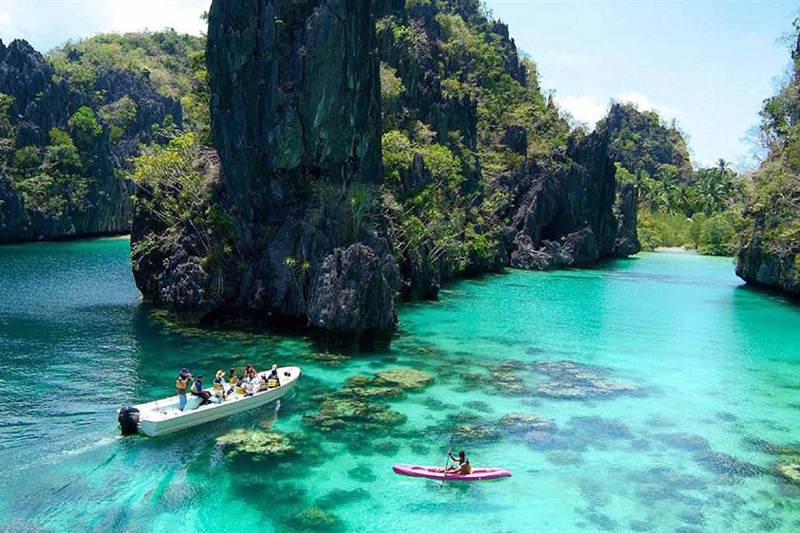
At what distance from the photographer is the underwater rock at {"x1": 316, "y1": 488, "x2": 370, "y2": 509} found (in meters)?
19.0

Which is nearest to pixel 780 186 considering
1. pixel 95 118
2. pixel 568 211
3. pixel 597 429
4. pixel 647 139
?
pixel 568 211

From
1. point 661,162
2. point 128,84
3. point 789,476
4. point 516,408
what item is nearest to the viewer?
point 789,476

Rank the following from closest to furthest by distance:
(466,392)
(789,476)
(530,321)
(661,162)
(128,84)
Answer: (789,476) → (466,392) → (530,321) → (128,84) → (661,162)

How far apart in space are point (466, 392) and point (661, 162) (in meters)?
152

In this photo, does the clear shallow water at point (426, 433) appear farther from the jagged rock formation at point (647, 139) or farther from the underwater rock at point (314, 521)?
the jagged rock formation at point (647, 139)

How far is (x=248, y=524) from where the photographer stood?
1773 cm

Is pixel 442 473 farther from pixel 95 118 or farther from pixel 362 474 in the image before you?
pixel 95 118

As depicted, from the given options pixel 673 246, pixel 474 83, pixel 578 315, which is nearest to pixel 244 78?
pixel 578 315

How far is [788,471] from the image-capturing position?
2252 cm

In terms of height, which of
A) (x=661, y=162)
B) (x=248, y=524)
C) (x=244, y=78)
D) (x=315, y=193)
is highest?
(x=661, y=162)

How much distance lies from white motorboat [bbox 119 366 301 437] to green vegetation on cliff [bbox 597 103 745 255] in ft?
341

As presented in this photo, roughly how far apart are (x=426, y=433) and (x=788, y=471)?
42.9ft

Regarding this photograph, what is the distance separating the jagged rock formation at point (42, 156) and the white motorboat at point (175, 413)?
7774cm

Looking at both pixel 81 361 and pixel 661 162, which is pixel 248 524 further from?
pixel 661 162
